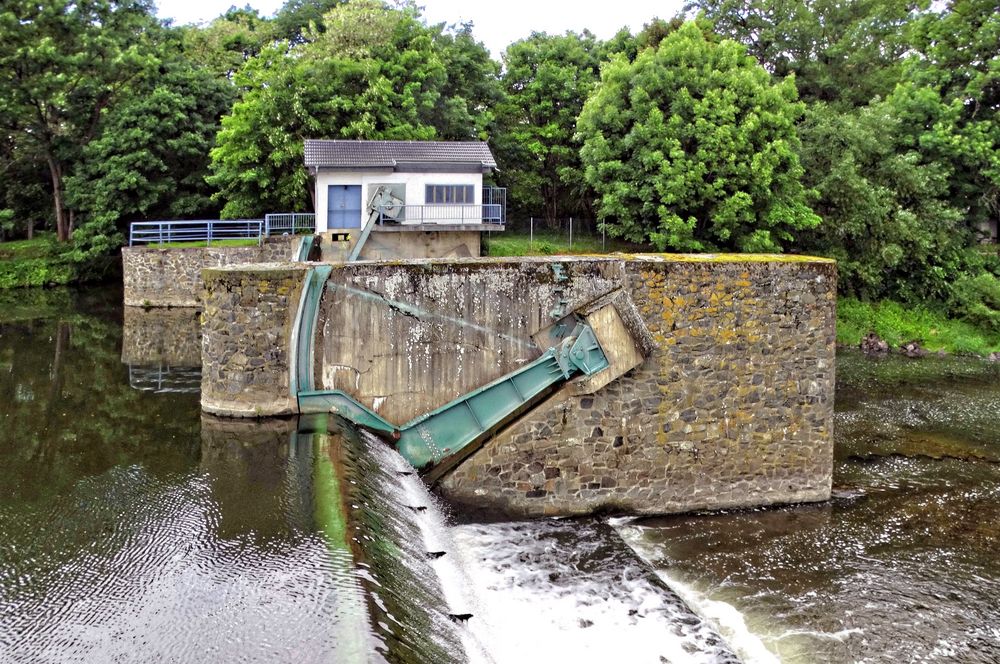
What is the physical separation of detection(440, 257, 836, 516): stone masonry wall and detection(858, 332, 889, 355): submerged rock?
15.0 m

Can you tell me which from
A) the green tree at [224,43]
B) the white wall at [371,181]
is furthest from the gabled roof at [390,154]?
the green tree at [224,43]

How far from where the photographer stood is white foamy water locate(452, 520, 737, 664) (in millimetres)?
7434

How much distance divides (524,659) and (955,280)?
27.1 meters

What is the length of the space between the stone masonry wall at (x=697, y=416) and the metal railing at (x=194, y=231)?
20.2 metres

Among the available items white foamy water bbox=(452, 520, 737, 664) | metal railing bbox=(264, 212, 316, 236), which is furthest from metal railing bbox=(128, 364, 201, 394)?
metal railing bbox=(264, 212, 316, 236)

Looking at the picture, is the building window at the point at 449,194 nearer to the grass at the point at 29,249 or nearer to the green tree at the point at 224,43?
the grass at the point at 29,249

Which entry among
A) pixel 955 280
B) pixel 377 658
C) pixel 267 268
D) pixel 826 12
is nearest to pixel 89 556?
pixel 377 658

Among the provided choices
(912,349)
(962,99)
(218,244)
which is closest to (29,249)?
(218,244)

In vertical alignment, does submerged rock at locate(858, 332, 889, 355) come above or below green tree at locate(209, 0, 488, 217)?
below

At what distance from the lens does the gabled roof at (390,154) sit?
2391 centimetres

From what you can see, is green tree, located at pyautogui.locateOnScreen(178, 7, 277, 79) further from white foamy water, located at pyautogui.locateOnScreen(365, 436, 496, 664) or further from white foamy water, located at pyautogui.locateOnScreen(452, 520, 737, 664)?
white foamy water, located at pyautogui.locateOnScreen(452, 520, 737, 664)

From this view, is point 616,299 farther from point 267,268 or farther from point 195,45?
point 195,45

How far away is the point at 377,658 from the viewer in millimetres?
4855

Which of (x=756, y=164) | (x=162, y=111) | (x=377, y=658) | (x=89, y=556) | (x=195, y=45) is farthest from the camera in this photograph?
(x=195, y=45)
